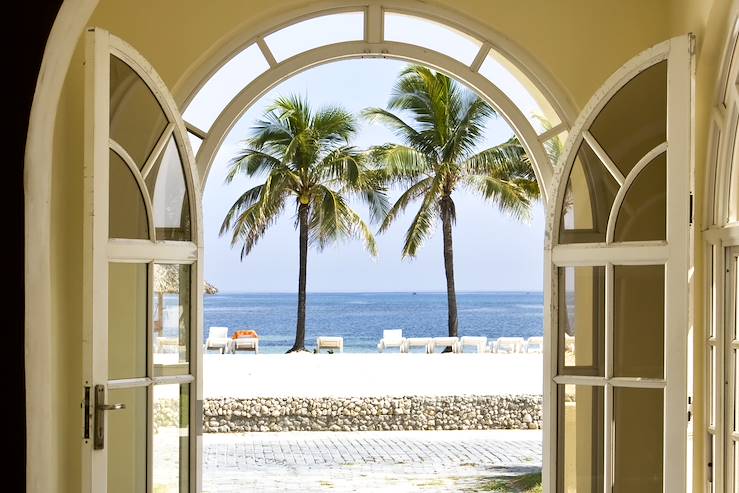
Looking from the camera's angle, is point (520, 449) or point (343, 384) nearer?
point (520, 449)

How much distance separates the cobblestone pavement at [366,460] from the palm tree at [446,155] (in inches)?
401

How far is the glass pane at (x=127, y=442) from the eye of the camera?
10.9 feet

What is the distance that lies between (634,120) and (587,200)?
384mm

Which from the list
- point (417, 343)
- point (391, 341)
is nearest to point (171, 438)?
point (417, 343)

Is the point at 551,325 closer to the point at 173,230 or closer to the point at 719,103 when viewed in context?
the point at 719,103

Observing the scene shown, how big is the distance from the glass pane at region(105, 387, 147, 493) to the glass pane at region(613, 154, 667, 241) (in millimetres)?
1985

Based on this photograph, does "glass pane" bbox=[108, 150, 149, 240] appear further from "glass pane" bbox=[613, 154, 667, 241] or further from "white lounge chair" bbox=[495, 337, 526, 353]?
"white lounge chair" bbox=[495, 337, 526, 353]

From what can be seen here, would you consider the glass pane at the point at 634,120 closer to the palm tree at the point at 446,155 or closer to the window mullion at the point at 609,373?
the window mullion at the point at 609,373

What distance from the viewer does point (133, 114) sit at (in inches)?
136

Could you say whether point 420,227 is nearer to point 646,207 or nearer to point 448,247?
point 448,247

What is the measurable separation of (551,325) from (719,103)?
1115 mm

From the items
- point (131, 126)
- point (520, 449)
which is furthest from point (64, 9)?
point (520, 449)

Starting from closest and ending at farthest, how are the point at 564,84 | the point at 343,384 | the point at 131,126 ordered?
the point at 131,126
the point at 564,84
the point at 343,384

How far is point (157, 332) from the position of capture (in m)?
3.48
